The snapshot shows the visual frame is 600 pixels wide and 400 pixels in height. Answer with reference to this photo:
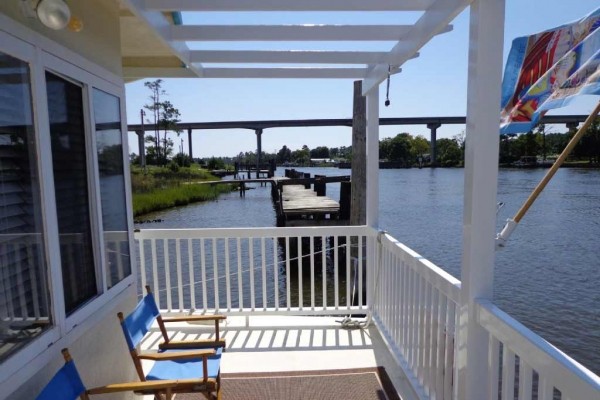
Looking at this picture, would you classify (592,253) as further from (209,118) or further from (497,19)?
(209,118)

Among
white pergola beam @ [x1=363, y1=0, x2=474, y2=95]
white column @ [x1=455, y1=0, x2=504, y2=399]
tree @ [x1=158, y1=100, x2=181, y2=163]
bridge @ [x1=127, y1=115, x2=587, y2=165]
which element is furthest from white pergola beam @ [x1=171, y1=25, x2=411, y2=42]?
tree @ [x1=158, y1=100, x2=181, y2=163]

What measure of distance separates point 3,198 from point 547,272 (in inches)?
452

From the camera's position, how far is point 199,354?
1.97m

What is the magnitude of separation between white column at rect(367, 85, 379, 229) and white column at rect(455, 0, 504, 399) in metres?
1.81

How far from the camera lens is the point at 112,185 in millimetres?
2326

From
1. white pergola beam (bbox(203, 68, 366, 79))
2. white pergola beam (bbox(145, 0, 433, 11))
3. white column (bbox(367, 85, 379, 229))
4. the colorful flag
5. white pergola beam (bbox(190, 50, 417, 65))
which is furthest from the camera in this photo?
white column (bbox(367, 85, 379, 229))

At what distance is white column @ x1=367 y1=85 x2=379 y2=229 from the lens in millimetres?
3488

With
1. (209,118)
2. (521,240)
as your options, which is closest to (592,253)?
(521,240)

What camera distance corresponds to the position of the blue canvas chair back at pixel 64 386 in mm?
1437

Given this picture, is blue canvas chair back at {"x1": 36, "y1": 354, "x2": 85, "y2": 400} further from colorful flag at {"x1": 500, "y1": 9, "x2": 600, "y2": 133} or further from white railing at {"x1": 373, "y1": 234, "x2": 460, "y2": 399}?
colorful flag at {"x1": 500, "y1": 9, "x2": 600, "y2": 133}

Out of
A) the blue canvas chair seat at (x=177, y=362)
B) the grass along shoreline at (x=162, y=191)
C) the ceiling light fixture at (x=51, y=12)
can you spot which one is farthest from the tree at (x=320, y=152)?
the ceiling light fixture at (x=51, y=12)

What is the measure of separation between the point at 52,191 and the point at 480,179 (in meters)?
1.72

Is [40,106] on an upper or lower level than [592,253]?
upper

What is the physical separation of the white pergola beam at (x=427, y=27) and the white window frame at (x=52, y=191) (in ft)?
5.49
